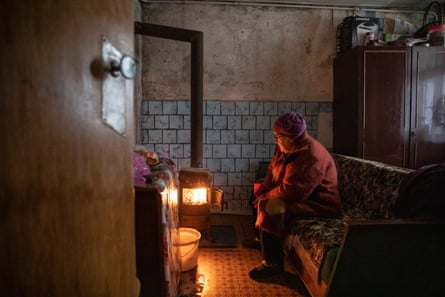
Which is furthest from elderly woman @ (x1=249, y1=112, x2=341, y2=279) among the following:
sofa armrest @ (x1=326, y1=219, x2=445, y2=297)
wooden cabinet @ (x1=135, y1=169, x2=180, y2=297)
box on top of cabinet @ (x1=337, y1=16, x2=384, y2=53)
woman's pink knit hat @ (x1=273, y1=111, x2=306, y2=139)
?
box on top of cabinet @ (x1=337, y1=16, x2=384, y2=53)

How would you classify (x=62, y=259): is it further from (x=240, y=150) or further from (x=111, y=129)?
(x=240, y=150)

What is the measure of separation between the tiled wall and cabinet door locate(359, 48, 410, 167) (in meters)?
0.68

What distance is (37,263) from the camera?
56 centimetres

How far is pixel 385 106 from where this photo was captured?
3.59 meters

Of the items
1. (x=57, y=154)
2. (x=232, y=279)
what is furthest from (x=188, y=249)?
(x=57, y=154)

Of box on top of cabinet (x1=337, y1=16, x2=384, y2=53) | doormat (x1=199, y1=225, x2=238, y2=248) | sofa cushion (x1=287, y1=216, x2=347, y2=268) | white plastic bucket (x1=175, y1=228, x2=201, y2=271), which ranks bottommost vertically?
doormat (x1=199, y1=225, x2=238, y2=248)

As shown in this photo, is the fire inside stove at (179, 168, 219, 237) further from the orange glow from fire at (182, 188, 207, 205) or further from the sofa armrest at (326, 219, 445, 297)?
the sofa armrest at (326, 219, 445, 297)

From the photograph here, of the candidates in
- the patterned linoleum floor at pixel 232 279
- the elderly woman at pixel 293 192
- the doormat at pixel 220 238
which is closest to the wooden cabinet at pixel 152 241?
the patterned linoleum floor at pixel 232 279

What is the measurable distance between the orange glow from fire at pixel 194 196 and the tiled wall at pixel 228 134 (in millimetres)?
1124

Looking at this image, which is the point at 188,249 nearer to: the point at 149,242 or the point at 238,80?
the point at 149,242

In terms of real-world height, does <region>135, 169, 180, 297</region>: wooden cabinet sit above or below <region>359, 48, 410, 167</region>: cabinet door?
below

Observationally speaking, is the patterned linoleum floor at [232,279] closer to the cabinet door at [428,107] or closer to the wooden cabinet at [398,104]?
the wooden cabinet at [398,104]

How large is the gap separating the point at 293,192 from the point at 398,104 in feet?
7.05

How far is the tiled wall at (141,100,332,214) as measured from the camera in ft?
Result: 13.2
